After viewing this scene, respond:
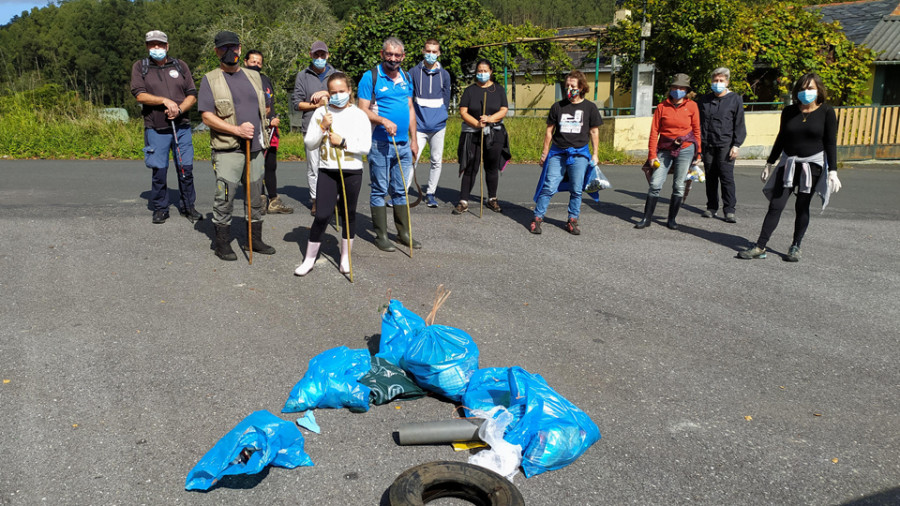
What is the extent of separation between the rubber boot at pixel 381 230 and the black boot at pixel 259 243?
105 cm

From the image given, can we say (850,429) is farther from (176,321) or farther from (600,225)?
(600,225)

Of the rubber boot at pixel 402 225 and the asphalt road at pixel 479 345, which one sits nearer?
the asphalt road at pixel 479 345

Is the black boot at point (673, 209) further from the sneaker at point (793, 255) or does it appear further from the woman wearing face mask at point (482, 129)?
the woman wearing face mask at point (482, 129)

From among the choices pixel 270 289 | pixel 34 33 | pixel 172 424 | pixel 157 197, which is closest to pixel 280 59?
pixel 157 197

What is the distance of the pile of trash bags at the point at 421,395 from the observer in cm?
334

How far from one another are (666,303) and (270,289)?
3.35 metres

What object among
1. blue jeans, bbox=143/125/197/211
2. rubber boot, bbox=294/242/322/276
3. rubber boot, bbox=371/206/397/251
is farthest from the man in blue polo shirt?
blue jeans, bbox=143/125/197/211

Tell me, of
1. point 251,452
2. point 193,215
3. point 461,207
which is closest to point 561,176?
point 461,207

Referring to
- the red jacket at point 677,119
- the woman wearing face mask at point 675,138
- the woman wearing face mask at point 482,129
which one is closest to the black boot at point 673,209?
the woman wearing face mask at point 675,138

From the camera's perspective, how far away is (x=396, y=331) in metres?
4.36

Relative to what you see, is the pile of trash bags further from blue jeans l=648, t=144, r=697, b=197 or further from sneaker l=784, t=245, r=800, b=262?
blue jeans l=648, t=144, r=697, b=197

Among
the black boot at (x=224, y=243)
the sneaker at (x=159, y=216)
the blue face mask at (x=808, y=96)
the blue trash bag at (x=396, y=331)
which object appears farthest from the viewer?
the sneaker at (x=159, y=216)

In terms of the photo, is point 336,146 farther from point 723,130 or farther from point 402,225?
point 723,130

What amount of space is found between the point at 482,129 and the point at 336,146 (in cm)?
325
